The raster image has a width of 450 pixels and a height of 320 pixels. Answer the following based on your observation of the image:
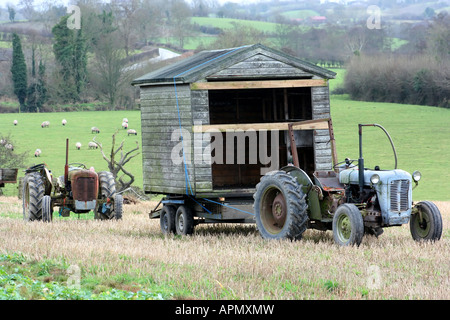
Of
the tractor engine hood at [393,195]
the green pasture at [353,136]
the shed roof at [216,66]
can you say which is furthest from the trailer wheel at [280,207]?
the green pasture at [353,136]

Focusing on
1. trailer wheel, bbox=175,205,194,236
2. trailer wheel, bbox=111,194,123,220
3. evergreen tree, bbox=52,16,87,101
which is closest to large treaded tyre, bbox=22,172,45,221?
trailer wheel, bbox=111,194,123,220

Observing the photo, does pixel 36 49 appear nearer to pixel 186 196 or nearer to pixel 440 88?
pixel 440 88

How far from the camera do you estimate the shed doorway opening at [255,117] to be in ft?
53.7

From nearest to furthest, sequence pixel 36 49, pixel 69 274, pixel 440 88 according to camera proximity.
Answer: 1. pixel 69 274
2. pixel 440 88
3. pixel 36 49

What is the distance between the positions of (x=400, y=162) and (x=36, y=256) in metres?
38.3

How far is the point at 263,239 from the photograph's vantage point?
498 inches

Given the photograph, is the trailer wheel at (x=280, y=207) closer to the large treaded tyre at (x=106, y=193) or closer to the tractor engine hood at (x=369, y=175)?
the tractor engine hood at (x=369, y=175)

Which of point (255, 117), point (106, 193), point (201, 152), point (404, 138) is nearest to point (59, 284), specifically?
point (201, 152)

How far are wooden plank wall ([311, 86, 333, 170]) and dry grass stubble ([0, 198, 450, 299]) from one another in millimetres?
1559

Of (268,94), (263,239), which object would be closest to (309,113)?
(268,94)

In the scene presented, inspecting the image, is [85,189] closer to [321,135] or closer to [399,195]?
[321,135]

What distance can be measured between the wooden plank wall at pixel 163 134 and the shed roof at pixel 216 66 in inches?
8.0

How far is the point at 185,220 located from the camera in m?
14.6

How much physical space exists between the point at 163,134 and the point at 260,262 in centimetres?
597
